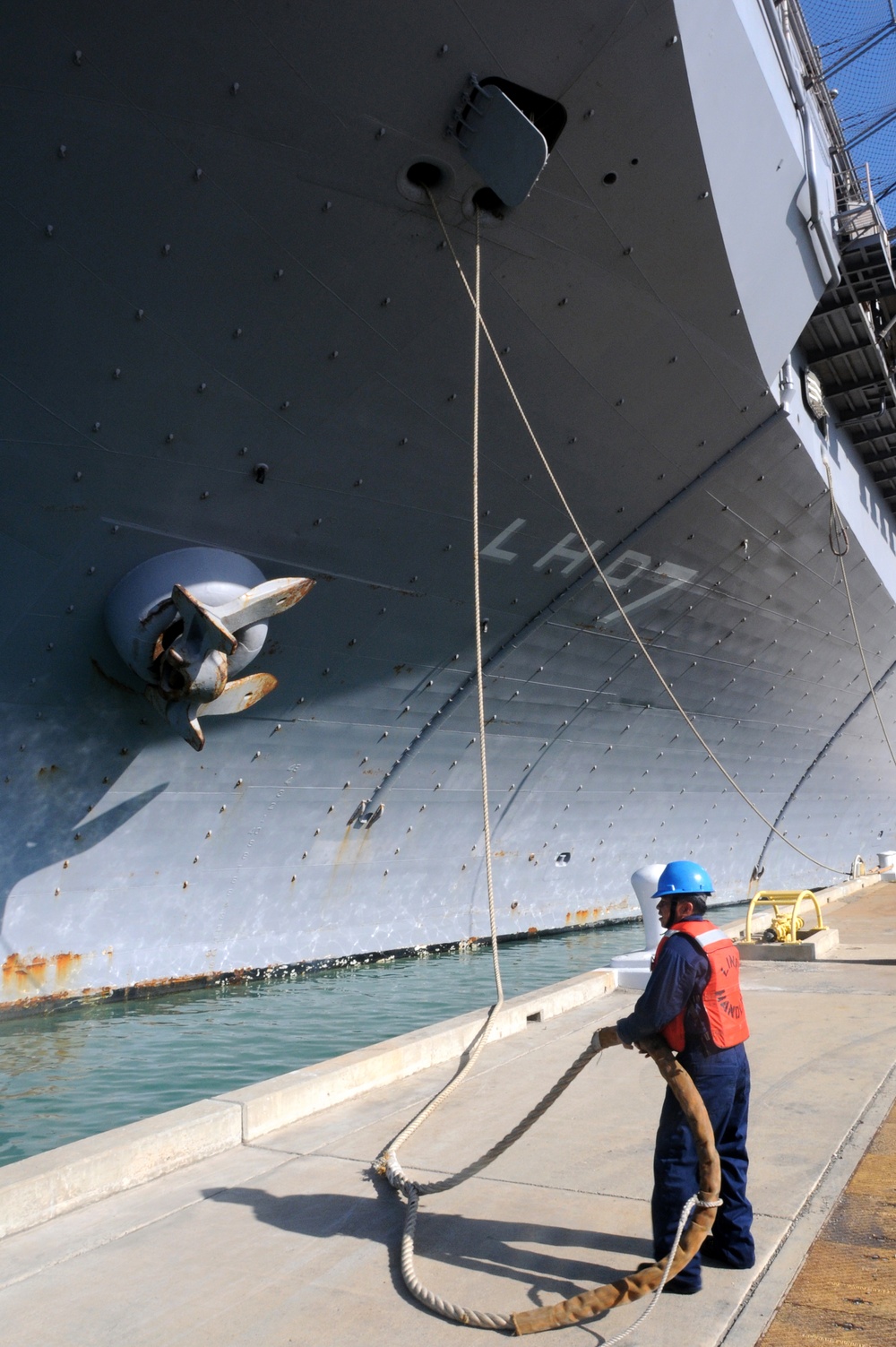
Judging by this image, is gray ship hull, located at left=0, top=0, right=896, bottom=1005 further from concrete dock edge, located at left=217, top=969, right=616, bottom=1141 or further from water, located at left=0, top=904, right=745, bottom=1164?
concrete dock edge, located at left=217, top=969, right=616, bottom=1141

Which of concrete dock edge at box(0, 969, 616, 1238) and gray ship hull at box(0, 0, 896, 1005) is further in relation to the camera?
gray ship hull at box(0, 0, 896, 1005)

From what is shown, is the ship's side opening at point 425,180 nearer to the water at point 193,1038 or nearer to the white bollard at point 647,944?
the white bollard at point 647,944

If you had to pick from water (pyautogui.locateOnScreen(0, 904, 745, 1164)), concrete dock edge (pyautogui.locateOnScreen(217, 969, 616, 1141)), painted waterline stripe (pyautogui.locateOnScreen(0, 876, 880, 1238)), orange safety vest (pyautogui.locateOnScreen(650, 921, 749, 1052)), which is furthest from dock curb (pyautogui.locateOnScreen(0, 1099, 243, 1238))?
orange safety vest (pyautogui.locateOnScreen(650, 921, 749, 1052))

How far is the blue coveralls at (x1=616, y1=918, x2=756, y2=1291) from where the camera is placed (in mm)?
2465

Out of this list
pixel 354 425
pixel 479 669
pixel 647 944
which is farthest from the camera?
pixel 647 944

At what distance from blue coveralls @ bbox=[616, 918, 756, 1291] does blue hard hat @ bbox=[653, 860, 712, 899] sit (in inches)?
6.1

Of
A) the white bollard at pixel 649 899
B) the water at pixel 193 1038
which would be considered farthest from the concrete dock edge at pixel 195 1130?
the white bollard at pixel 649 899

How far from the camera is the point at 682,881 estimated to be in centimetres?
268

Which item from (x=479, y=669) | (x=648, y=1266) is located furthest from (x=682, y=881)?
(x=479, y=669)

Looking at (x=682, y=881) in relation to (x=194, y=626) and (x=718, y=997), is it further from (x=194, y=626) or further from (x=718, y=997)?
(x=194, y=626)

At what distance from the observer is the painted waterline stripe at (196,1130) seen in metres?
2.92

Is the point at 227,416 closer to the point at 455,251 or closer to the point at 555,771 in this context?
the point at 455,251

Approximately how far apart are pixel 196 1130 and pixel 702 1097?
186 centimetres

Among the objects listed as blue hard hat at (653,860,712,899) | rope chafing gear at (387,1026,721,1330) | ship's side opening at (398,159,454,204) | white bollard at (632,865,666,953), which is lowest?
rope chafing gear at (387,1026,721,1330)
